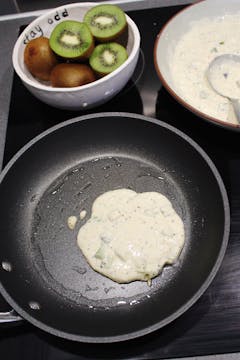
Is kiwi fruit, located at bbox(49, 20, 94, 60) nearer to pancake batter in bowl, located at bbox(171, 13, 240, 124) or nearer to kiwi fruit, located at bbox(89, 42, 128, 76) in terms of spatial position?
kiwi fruit, located at bbox(89, 42, 128, 76)

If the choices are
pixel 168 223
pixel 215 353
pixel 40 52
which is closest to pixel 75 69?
pixel 40 52

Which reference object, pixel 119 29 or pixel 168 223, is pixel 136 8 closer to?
pixel 119 29

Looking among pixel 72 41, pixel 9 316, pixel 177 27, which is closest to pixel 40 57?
pixel 72 41

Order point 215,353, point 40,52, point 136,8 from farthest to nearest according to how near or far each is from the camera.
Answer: point 136,8 < point 40,52 < point 215,353

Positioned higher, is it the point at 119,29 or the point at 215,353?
the point at 119,29

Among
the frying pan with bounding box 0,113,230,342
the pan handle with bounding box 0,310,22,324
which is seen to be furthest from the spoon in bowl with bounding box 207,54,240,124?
the pan handle with bounding box 0,310,22,324

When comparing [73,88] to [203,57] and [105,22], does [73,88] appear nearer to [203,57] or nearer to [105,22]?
[105,22]
